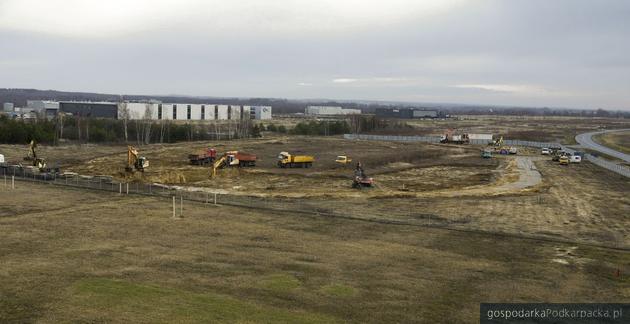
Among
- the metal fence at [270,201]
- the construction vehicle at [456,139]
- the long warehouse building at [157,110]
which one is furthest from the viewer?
the long warehouse building at [157,110]

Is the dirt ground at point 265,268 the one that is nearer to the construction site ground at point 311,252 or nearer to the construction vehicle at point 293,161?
the construction site ground at point 311,252

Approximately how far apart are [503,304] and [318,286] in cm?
696

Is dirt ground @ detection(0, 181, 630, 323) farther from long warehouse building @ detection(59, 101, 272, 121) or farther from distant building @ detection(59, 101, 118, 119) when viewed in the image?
distant building @ detection(59, 101, 118, 119)

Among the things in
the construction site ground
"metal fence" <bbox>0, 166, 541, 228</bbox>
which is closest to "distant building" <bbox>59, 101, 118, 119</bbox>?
"metal fence" <bbox>0, 166, 541, 228</bbox>

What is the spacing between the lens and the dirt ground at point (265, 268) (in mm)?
19953

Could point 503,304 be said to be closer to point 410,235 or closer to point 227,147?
point 410,235

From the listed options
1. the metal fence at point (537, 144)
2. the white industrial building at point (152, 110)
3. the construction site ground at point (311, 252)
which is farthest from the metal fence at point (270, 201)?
the white industrial building at point (152, 110)

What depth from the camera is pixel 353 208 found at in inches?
1722

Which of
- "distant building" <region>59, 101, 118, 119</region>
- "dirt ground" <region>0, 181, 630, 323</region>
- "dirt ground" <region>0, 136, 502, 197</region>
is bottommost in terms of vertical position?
"dirt ground" <region>0, 181, 630, 323</region>

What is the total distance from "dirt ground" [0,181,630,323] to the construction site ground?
0.09 meters

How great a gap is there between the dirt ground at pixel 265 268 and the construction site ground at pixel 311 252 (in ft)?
0.31

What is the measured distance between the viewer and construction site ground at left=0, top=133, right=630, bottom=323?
20469 mm

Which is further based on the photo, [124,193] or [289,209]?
[124,193]

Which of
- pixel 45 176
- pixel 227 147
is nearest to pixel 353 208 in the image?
pixel 45 176
